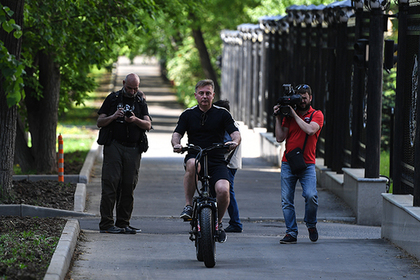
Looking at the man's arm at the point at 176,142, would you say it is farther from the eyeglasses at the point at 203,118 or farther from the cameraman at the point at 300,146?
the cameraman at the point at 300,146

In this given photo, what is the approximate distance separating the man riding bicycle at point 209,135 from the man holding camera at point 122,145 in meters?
1.29

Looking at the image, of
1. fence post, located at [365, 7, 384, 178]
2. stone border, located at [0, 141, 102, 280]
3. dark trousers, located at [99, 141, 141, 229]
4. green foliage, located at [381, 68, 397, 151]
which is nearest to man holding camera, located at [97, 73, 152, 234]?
dark trousers, located at [99, 141, 141, 229]

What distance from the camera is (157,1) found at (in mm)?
14539

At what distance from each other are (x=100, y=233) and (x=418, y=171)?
367 cm

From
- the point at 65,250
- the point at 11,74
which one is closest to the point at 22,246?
the point at 65,250

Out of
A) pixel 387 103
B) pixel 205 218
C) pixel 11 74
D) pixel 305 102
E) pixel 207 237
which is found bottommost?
pixel 207 237

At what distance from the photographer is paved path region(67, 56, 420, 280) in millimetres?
6613

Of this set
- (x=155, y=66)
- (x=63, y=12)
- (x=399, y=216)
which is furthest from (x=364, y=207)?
(x=155, y=66)

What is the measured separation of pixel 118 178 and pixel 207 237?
2523 millimetres

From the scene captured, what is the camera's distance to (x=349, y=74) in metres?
12.8

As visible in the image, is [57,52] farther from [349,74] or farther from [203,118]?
[203,118]

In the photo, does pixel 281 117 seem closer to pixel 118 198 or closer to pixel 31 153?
pixel 118 198

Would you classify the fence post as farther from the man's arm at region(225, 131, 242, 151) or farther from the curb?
the curb

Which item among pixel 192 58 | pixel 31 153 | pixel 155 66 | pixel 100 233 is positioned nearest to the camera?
pixel 100 233
